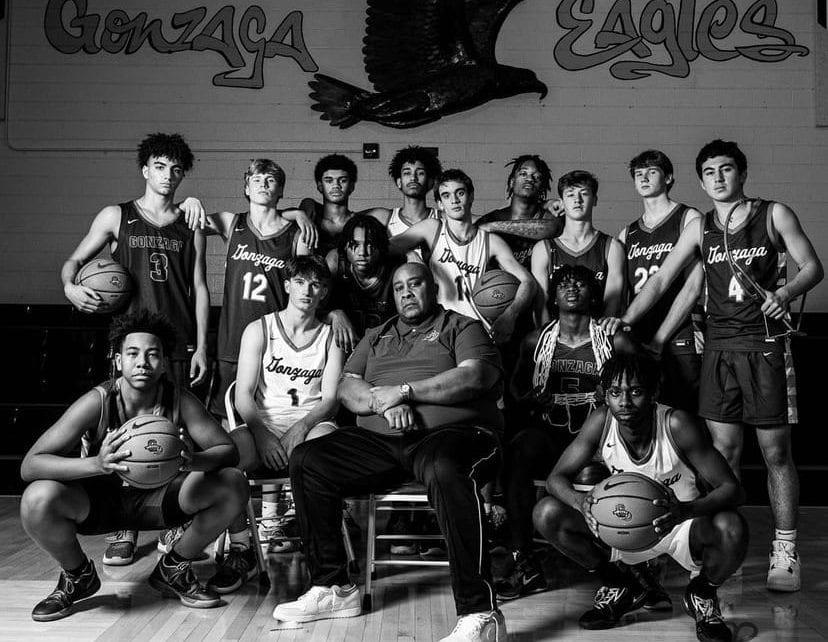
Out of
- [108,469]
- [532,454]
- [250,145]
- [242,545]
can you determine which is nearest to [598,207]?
[250,145]

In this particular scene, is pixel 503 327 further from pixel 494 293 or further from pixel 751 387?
pixel 751 387

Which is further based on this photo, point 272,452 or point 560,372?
point 560,372

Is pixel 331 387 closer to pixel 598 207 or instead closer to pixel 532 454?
pixel 532 454

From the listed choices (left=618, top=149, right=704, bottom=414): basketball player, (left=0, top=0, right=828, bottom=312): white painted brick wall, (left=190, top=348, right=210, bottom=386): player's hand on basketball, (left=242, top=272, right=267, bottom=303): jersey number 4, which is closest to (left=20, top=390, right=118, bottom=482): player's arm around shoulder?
(left=190, top=348, right=210, bottom=386): player's hand on basketball

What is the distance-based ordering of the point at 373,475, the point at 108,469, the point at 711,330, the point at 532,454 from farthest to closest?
1. the point at 711,330
2. the point at 532,454
3. the point at 373,475
4. the point at 108,469

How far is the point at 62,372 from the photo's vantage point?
5.82 m

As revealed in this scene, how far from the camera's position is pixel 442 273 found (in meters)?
3.87

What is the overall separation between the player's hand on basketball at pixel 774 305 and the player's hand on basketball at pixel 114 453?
2217 millimetres

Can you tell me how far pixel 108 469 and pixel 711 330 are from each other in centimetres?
225

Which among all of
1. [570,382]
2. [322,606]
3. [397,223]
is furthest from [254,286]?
[322,606]

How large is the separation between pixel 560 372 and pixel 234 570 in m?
1.43

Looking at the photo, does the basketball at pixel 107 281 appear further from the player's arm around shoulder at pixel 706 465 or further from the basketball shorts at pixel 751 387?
the basketball shorts at pixel 751 387

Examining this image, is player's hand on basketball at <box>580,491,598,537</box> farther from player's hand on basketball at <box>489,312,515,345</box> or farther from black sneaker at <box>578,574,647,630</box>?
player's hand on basketball at <box>489,312,515,345</box>

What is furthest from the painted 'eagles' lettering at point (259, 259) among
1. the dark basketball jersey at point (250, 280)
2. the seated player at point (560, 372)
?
the seated player at point (560, 372)
